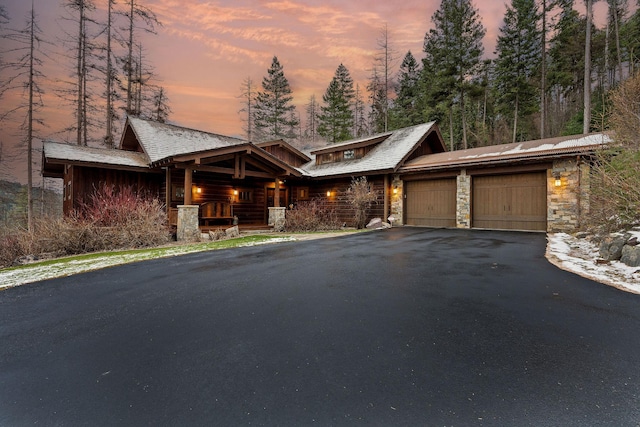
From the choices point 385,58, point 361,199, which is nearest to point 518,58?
point 385,58

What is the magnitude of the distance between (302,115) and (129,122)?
38274mm

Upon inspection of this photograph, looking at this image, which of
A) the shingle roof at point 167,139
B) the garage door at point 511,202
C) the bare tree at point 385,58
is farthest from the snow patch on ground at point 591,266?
the bare tree at point 385,58

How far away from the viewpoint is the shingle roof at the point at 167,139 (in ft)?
42.7

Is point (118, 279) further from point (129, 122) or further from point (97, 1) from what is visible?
point (97, 1)

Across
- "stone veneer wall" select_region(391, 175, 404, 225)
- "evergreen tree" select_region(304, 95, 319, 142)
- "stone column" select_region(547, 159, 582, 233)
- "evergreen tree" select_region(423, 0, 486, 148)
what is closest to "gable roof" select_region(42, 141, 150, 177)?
"stone veneer wall" select_region(391, 175, 404, 225)

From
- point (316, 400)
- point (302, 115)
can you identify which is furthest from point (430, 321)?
point (302, 115)

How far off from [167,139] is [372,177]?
11308 mm

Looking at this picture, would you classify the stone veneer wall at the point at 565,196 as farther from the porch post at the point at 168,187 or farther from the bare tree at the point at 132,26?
the bare tree at the point at 132,26

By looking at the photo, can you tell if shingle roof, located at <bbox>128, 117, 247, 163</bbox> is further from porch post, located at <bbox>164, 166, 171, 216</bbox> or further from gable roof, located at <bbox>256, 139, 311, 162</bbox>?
gable roof, located at <bbox>256, 139, 311, 162</bbox>

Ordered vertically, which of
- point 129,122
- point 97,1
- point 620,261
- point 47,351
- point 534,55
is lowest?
point 47,351

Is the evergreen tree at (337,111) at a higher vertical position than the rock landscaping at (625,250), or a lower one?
higher

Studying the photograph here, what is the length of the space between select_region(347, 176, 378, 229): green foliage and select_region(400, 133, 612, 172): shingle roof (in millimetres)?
2088

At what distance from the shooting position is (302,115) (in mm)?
49844

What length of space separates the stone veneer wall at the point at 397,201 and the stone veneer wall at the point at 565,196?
6.11m
